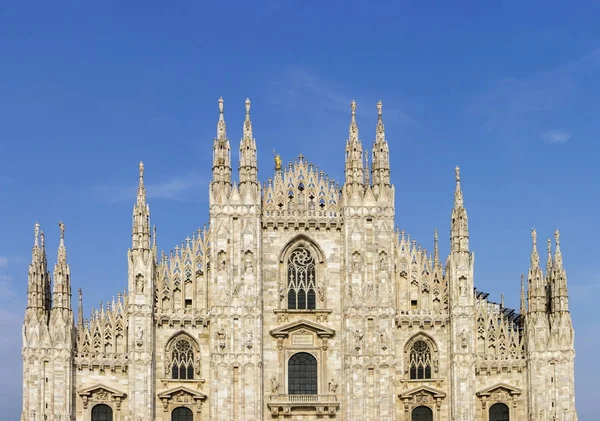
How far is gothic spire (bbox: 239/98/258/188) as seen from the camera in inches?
2418

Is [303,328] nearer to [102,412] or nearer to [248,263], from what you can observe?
[248,263]

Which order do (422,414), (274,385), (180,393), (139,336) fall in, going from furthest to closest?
(422,414)
(274,385)
(180,393)
(139,336)

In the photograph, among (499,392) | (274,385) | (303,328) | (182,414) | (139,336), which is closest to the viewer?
(139,336)

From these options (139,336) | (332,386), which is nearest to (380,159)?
(332,386)

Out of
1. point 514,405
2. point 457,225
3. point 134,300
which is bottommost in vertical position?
point 514,405

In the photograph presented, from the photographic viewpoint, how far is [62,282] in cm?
5909

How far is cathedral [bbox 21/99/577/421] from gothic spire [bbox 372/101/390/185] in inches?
3.3

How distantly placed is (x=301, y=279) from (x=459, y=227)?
8.87 metres

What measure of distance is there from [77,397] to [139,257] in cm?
774

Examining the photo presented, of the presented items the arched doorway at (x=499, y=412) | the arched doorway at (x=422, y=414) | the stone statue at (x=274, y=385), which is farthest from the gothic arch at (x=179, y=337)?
the arched doorway at (x=499, y=412)

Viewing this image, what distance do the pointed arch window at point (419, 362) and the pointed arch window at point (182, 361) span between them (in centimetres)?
1159

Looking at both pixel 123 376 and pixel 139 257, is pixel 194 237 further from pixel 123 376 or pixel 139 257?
pixel 123 376

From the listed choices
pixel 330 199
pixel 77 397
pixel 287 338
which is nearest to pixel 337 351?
pixel 287 338

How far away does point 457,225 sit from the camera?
61.9 metres
